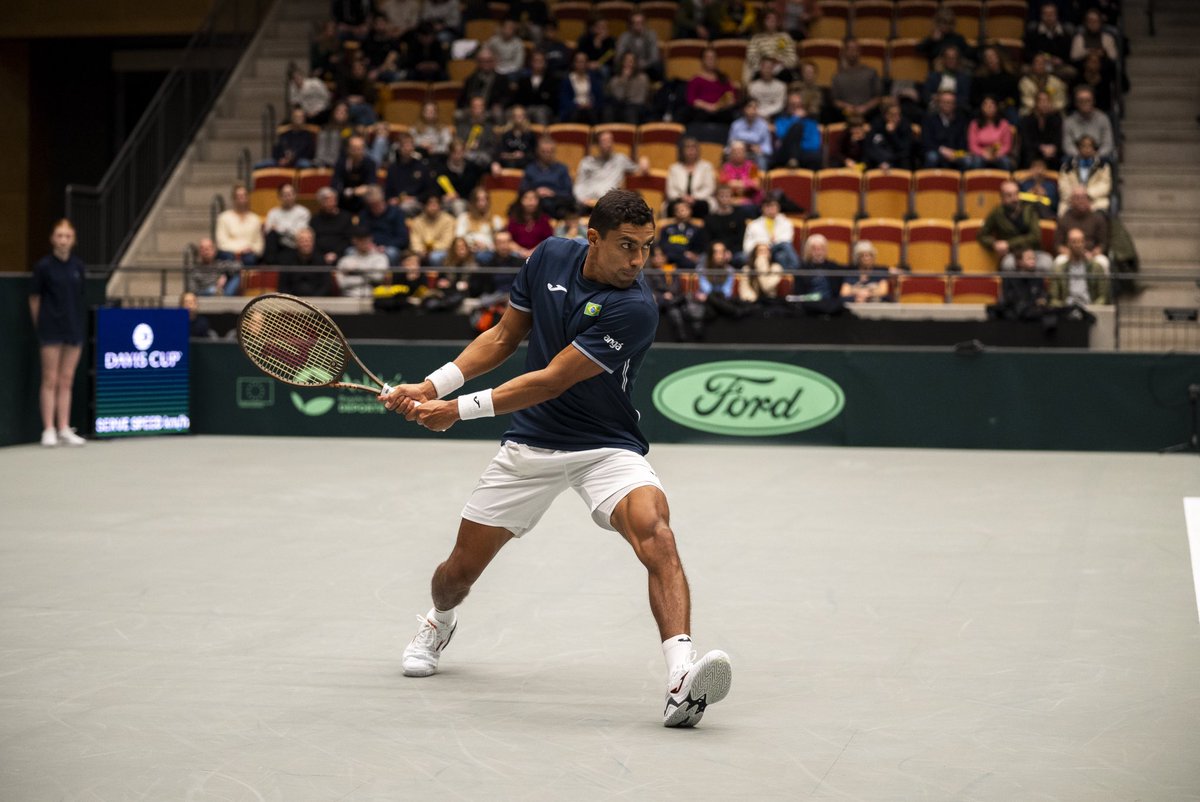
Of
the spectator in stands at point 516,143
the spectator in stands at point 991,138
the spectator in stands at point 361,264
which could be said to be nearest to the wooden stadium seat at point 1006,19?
the spectator in stands at point 991,138

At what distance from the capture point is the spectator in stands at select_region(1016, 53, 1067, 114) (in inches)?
735

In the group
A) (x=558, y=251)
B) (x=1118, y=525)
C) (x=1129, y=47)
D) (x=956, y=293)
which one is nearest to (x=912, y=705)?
(x=558, y=251)

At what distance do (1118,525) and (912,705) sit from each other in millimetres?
5154

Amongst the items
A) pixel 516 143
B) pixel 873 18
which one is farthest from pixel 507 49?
pixel 873 18

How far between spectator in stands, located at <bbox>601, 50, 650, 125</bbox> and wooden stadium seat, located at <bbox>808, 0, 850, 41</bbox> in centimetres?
289

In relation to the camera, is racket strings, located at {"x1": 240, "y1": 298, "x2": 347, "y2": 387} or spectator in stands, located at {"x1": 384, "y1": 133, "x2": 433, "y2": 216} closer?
racket strings, located at {"x1": 240, "y1": 298, "x2": 347, "y2": 387}

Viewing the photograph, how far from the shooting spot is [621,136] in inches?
773

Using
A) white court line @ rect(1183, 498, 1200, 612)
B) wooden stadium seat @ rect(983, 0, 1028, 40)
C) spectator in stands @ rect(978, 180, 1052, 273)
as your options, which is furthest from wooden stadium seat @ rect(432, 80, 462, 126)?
white court line @ rect(1183, 498, 1200, 612)

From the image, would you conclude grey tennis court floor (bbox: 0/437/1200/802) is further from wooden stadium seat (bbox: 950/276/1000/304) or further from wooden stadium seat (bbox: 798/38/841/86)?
wooden stadium seat (bbox: 798/38/841/86)

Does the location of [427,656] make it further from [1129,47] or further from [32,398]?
→ [1129,47]

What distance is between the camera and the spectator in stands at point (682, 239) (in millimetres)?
16719

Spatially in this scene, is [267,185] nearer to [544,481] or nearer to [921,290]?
[921,290]

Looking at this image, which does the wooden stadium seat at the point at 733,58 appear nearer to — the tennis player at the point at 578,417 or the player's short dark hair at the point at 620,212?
the tennis player at the point at 578,417

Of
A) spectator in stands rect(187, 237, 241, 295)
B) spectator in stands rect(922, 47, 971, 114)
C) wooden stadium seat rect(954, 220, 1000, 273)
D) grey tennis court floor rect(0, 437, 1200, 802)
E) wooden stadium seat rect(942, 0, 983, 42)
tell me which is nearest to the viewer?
grey tennis court floor rect(0, 437, 1200, 802)
